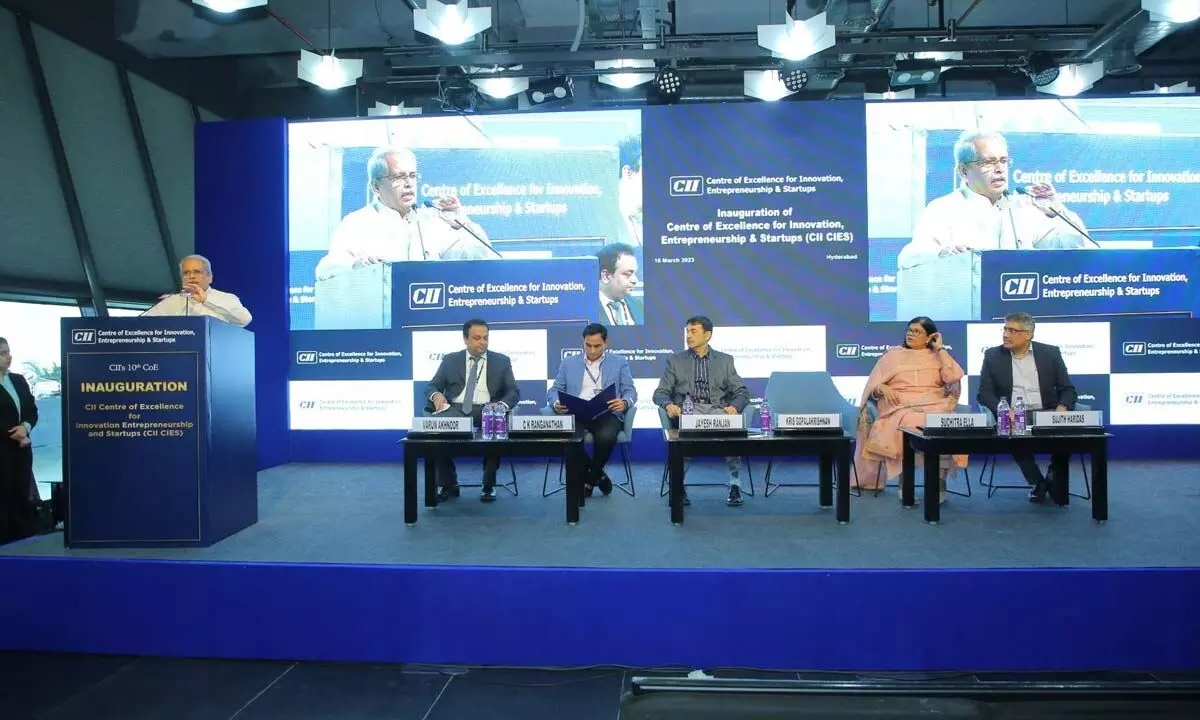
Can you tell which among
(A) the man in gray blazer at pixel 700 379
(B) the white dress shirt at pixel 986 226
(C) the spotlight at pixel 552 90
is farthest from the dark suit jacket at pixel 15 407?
(B) the white dress shirt at pixel 986 226

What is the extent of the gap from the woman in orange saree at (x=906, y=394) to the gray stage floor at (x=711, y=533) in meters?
0.25

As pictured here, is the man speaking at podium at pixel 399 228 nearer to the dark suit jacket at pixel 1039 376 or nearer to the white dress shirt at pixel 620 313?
the white dress shirt at pixel 620 313

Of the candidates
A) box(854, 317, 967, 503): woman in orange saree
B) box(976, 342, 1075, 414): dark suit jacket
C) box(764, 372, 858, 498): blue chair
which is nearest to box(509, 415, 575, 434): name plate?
box(764, 372, 858, 498): blue chair

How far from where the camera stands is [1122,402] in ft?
19.5

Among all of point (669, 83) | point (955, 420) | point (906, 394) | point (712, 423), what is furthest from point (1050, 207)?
point (712, 423)

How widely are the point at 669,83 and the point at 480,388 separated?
4.03m

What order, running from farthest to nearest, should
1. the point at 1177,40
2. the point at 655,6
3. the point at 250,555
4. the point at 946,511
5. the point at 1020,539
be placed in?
1. the point at 1177,40
2. the point at 655,6
3. the point at 946,511
4. the point at 1020,539
5. the point at 250,555

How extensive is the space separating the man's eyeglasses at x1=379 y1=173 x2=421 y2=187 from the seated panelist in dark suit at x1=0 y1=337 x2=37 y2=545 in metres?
3.09

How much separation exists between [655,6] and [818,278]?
9.53 feet

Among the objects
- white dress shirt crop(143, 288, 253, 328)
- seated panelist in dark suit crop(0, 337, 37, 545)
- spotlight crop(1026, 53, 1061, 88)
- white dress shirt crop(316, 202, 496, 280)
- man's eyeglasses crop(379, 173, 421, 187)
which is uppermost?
spotlight crop(1026, 53, 1061, 88)

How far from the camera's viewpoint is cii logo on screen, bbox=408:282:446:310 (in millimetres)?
6184

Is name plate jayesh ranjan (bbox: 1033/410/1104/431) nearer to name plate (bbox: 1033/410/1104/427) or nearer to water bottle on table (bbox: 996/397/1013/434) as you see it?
name plate (bbox: 1033/410/1104/427)

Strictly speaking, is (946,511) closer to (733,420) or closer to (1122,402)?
(733,420)

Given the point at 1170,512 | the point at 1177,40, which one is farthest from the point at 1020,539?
the point at 1177,40
